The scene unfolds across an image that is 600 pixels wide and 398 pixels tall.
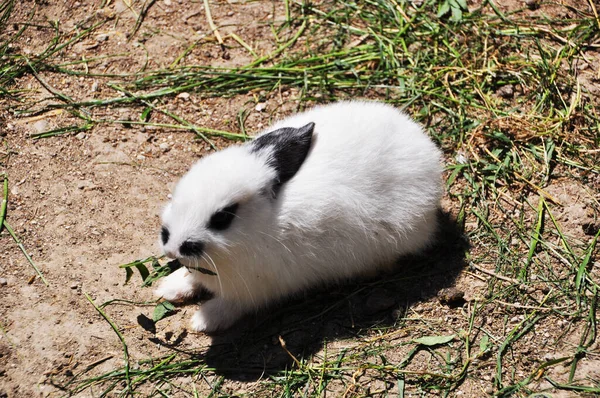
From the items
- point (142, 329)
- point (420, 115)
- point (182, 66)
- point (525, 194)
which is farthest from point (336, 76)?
point (142, 329)

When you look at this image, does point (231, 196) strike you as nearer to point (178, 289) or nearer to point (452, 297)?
point (178, 289)

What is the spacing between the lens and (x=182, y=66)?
22.9 feet

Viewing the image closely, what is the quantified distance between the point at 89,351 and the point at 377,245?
7.68 ft

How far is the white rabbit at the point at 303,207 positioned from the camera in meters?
4.61

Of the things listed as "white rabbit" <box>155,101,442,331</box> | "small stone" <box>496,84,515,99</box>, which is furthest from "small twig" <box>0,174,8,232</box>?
"small stone" <box>496,84,515,99</box>

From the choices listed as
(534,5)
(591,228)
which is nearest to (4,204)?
(591,228)

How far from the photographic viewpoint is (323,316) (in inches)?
Result: 210

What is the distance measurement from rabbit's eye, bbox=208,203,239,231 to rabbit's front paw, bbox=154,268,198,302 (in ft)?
3.45

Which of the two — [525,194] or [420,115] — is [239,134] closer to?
[420,115]

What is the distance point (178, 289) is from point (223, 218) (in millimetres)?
1214

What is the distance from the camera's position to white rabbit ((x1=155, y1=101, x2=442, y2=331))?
4.61m

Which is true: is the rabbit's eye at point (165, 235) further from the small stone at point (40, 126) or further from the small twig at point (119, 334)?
the small stone at point (40, 126)

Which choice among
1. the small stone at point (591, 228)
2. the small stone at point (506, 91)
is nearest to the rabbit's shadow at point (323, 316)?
the small stone at point (591, 228)

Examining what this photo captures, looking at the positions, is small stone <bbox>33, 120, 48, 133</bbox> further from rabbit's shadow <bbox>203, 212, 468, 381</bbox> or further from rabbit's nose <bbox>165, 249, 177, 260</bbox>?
rabbit's shadow <bbox>203, 212, 468, 381</bbox>
